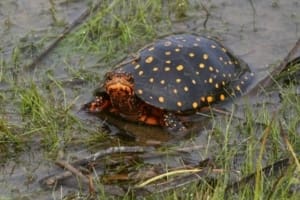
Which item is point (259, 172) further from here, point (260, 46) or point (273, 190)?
point (260, 46)

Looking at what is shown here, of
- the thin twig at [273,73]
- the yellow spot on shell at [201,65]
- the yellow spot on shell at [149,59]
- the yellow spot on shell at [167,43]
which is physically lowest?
the thin twig at [273,73]

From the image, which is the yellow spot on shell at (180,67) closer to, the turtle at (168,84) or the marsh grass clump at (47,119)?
the turtle at (168,84)

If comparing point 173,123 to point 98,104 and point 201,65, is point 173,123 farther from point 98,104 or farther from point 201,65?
point 98,104

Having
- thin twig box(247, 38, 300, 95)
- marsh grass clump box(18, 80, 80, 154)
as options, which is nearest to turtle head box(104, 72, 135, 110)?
marsh grass clump box(18, 80, 80, 154)

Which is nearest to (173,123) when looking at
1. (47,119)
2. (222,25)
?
(47,119)

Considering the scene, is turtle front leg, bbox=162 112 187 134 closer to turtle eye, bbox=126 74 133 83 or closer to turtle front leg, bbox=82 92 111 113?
turtle eye, bbox=126 74 133 83

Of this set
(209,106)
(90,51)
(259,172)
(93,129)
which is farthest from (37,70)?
(259,172)

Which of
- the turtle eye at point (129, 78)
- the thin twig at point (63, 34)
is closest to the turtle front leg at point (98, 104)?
the turtle eye at point (129, 78)
